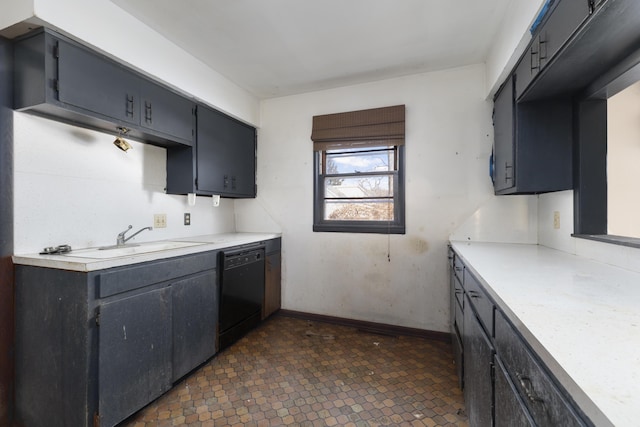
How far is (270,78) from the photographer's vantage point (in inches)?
109

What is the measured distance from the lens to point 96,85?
1.70 m

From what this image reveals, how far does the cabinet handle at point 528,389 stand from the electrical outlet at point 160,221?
8.56ft

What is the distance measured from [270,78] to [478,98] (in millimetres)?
2005

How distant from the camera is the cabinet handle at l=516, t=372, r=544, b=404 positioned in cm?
67

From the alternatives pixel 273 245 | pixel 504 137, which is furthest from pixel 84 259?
pixel 504 137

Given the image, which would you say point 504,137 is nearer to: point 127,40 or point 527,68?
point 527,68

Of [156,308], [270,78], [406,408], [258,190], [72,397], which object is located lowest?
[406,408]

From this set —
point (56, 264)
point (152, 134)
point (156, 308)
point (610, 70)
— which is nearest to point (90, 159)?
point (152, 134)

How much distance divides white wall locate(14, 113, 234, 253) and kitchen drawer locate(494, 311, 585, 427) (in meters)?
2.44

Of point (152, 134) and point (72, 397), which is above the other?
point (152, 134)

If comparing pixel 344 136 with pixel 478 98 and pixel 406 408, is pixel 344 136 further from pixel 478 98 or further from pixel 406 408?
pixel 406 408

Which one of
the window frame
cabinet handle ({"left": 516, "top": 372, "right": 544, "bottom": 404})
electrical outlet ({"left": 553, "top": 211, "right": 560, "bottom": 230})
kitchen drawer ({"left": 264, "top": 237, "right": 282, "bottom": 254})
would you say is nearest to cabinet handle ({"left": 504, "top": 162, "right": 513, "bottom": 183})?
electrical outlet ({"left": 553, "top": 211, "right": 560, "bottom": 230})

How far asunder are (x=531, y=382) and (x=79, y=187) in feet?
8.32

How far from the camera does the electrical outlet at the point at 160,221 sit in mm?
2393
